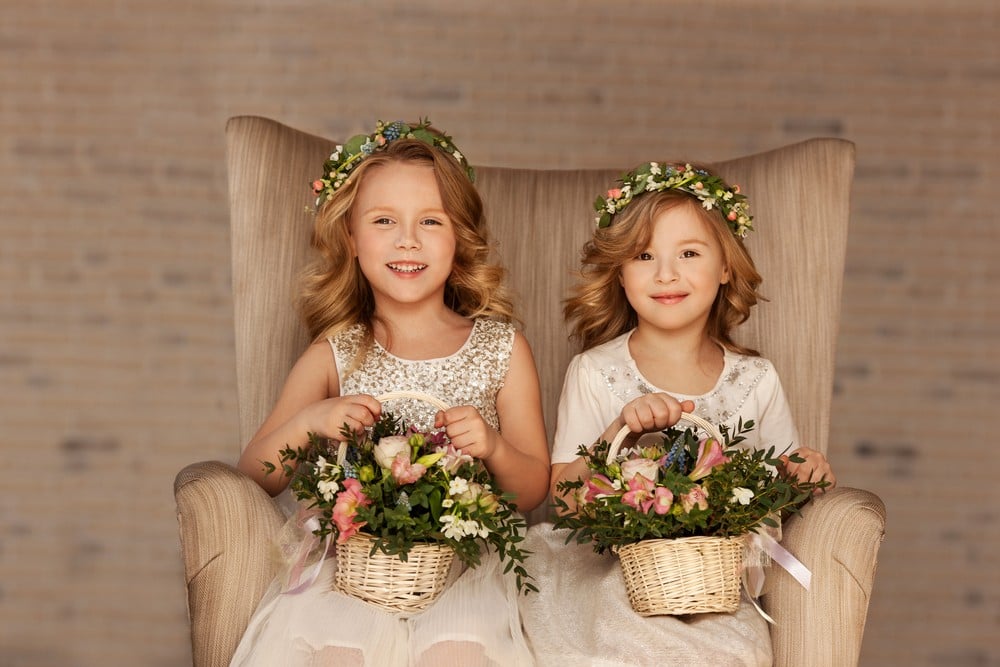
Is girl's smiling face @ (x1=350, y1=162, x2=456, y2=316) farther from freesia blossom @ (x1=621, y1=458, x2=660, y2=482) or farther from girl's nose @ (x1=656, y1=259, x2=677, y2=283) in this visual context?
freesia blossom @ (x1=621, y1=458, x2=660, y2=482)

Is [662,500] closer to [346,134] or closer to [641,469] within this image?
[641,469]

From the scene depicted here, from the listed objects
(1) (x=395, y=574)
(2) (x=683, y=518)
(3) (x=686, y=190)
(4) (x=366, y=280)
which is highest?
(3) (x=686, y=190)

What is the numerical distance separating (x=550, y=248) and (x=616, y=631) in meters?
1.22

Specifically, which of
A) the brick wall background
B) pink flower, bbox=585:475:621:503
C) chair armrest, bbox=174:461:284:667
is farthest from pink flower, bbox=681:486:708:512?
the brick wall background

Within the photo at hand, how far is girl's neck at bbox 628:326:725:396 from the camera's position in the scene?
2707 millimetres

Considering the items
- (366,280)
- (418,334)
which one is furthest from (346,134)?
(418,334)

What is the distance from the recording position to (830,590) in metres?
2.15

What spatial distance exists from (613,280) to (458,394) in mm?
456

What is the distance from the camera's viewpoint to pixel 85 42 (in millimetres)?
4035

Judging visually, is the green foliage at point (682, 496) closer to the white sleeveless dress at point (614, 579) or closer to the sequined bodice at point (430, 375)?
the white sleeveless dress at point (614, 579)

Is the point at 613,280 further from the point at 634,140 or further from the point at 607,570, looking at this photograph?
the point at 634,140

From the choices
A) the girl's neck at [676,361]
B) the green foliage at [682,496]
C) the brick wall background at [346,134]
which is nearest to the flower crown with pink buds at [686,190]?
the girl's neck at [676,361]

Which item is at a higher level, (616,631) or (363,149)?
(363,149)

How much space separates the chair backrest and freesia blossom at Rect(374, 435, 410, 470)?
869 millimetres
